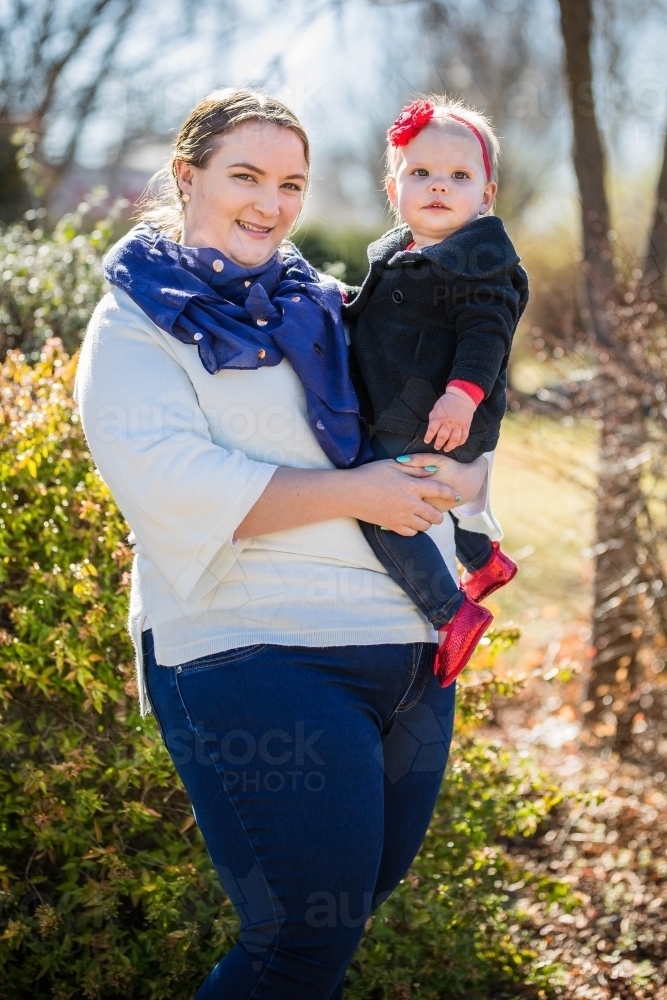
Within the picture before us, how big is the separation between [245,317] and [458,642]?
29.5 inches

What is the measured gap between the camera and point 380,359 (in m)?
2.06

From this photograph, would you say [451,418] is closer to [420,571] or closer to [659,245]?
[420,571]

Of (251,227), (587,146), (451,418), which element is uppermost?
(587,146)

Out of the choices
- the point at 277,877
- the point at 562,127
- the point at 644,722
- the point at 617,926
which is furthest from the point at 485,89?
the point at 277,877

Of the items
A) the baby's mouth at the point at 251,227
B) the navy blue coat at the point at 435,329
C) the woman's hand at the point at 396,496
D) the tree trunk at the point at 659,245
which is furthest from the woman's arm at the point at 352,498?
the tree trunk at the point at 659,245

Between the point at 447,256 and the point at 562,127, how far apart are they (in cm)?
1987

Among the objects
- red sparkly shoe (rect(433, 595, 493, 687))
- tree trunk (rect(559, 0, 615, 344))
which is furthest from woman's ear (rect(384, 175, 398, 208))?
tree trunk (rect(559, 0, 615, 344))

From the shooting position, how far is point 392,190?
2.34 meters

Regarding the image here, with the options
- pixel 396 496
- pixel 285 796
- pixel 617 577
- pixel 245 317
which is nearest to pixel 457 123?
pixel 245 317

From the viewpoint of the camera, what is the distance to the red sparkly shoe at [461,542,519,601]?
90.2 inches

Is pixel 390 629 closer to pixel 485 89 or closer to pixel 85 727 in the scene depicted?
pixel 85 727

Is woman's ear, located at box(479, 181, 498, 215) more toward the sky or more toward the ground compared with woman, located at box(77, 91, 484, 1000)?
more toward the sky

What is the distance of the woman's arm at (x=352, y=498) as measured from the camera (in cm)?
174

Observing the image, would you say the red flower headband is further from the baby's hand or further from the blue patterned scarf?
the baby's hand
